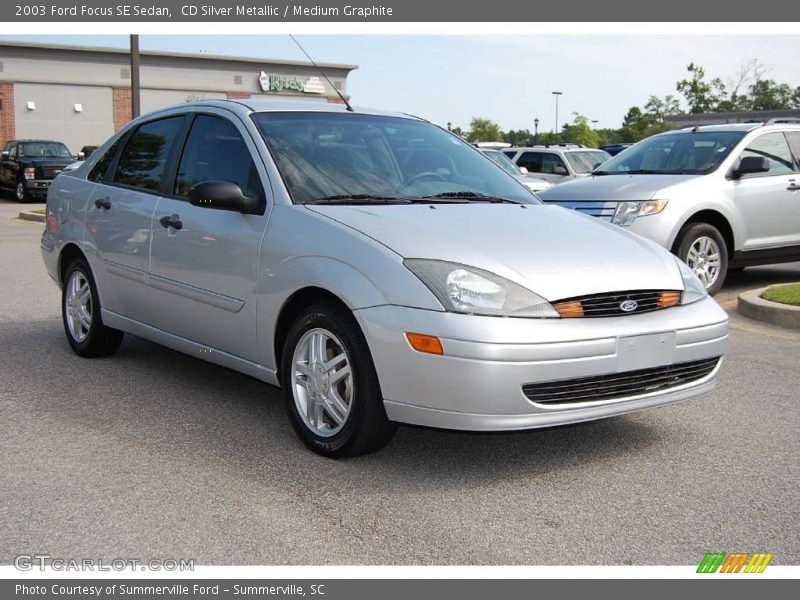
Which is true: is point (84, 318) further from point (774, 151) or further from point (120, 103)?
point (120, 103)

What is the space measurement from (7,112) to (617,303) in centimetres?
4337

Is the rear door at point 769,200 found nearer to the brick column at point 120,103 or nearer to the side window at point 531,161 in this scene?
the side window at point 531,161

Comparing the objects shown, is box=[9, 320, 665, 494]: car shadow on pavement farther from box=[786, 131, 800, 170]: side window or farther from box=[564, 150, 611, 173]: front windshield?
box=[564, 150, 611, 173]: front windshield

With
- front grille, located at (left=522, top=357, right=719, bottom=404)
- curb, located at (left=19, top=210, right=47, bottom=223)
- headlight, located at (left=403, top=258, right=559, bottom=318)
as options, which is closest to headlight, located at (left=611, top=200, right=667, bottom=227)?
front grille, located at (left=522, top=357, right=719, bottom=404)

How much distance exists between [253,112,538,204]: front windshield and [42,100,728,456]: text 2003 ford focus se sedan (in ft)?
0.04

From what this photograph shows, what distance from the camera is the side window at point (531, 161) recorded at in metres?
20.3

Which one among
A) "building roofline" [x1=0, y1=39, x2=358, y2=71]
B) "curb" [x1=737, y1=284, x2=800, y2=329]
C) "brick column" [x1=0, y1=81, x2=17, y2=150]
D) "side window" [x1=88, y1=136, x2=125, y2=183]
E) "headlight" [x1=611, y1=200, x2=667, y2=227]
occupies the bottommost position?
"curb" [x1=737, y1=284, x2=800, y2=329]

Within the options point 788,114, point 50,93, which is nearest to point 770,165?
point 50,93

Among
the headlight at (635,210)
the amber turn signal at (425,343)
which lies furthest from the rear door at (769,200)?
the amber turn signal at (425,343)

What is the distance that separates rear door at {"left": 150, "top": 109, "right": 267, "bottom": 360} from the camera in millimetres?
5070

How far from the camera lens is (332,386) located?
458 centimetres
